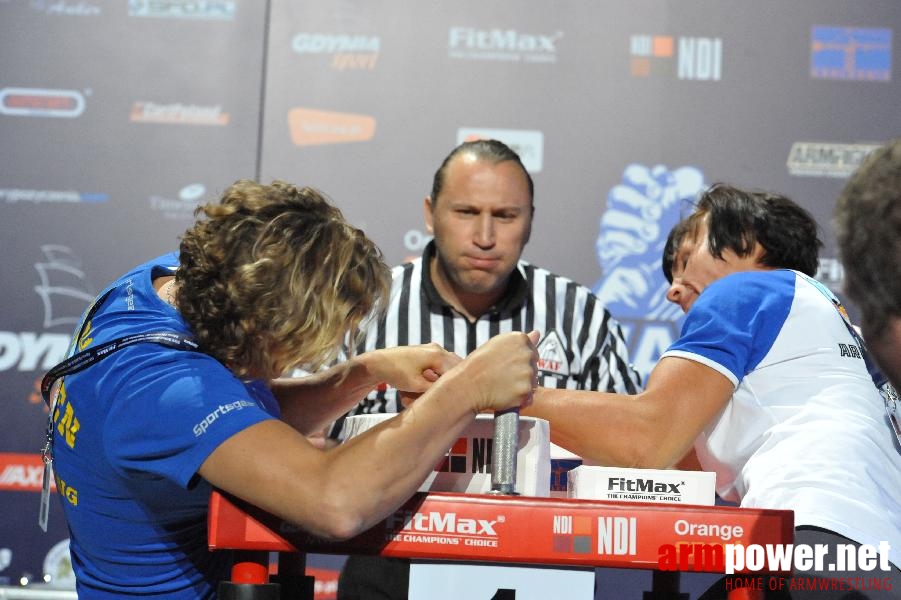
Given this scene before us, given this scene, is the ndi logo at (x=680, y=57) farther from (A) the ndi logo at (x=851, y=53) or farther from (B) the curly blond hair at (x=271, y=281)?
(B) the curly blond hair at (x=271, y=281)

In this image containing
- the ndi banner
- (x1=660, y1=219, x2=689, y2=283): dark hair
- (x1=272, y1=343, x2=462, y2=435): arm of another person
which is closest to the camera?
(x1=272, y1=343, x2=462, y2=435): arm of another person

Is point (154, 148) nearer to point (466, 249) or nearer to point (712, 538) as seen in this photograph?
point (466, 249)

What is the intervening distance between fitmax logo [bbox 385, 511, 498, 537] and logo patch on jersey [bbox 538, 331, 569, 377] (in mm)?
1462

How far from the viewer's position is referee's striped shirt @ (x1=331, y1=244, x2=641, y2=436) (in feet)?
8.91

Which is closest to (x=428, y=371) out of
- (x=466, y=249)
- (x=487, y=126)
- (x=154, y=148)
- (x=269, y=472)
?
(x=269, y=472)

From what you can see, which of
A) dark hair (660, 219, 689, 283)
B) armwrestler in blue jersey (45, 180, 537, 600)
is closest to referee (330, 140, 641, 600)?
dark hair (660, 219, 689, 283)

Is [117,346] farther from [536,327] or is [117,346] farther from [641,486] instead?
[536,327]

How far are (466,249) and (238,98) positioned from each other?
5.53ft

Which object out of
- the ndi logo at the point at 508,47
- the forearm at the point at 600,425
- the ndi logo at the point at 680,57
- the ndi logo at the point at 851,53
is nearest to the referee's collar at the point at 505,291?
the forearm at the point at 600,425

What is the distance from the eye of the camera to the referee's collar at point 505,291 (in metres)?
2.77

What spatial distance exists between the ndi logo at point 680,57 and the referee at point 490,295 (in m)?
1.33

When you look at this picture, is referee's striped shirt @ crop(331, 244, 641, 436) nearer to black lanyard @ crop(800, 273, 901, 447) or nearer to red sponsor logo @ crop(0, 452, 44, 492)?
black lanyard @ crop(800, 273, 901, 447)

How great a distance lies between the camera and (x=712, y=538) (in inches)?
47.6

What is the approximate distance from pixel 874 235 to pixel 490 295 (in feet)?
6.17
